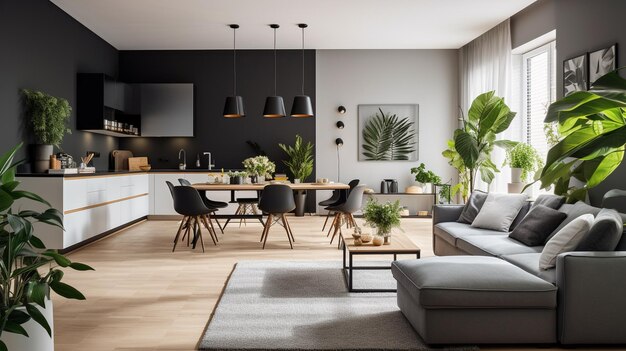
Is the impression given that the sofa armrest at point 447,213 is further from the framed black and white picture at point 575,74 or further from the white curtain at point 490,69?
the white curtain at point 490,69

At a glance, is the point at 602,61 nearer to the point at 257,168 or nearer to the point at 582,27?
the point at 582,27

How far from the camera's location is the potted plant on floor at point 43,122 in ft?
19.9

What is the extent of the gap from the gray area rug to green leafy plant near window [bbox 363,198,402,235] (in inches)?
19.7

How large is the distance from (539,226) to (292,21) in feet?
15.7

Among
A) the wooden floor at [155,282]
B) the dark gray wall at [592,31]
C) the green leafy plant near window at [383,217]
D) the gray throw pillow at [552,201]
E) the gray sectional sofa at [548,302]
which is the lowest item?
the wooden floor at [155,282]

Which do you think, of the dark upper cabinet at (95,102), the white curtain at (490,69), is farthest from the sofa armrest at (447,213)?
the dark upper cabinet at (95,102)

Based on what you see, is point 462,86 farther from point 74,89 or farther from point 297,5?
point 74,89

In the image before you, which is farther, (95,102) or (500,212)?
(95,102)

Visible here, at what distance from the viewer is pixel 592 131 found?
8.06 ft

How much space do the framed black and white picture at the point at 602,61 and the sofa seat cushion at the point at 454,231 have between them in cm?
178

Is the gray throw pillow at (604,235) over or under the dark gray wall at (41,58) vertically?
under

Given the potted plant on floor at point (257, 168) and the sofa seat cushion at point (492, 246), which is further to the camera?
the potted plant on floor at point (257, 168)

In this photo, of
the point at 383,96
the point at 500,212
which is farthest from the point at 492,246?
the point at 383,96

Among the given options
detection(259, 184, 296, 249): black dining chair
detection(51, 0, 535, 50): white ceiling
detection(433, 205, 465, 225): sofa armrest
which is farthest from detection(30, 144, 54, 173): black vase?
detection(433, 205, 465, 225): sofa armrest
